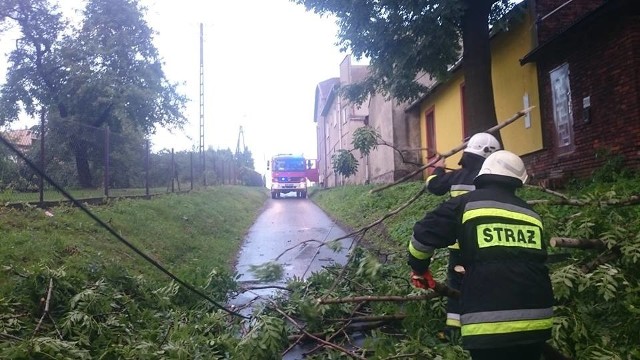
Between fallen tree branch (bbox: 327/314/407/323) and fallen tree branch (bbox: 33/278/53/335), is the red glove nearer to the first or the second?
fallen tree branch (bbox: 327/314/407/323)

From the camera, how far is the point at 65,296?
4.60 metres

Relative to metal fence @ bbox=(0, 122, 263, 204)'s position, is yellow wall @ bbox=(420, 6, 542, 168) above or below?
above

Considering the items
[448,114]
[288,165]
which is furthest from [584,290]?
[288,165]

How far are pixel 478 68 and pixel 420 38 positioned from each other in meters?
1.26

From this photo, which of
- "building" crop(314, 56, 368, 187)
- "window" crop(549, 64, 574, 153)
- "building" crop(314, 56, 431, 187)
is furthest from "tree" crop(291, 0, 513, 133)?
"building" crop(314, 56, 368, 187)

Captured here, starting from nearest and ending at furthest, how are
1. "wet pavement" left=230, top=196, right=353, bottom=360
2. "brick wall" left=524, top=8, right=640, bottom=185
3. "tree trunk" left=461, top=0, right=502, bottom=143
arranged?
1. "wet pavement" left=230, top=196, right=353, bottom=360
2. "brick wall" left=524, top=8, right=640, bottom=185
3. "tree trunk" left=461, top=0, right=502, bottom=143

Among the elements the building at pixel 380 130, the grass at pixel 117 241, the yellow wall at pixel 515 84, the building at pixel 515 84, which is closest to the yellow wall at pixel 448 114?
the building at pixel 515 84

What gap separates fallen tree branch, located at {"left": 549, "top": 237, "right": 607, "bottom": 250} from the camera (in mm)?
3847

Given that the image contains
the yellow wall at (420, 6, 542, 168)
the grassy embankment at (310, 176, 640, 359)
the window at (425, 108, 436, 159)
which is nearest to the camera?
the grassy embankment at (310, 176, 640, 359)

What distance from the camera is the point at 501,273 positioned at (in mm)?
2746

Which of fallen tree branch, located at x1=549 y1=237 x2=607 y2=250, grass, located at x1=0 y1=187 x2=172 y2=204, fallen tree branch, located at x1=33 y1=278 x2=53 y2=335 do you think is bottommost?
fallen tree branch, located at x1=33 y1=278 x2=53 y2=335

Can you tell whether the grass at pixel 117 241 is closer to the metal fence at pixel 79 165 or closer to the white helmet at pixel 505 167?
the metal fence at pixel 79 165

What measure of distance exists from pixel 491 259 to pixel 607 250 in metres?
2.03

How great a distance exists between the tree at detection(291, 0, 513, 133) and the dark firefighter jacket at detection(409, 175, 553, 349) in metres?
6.86
